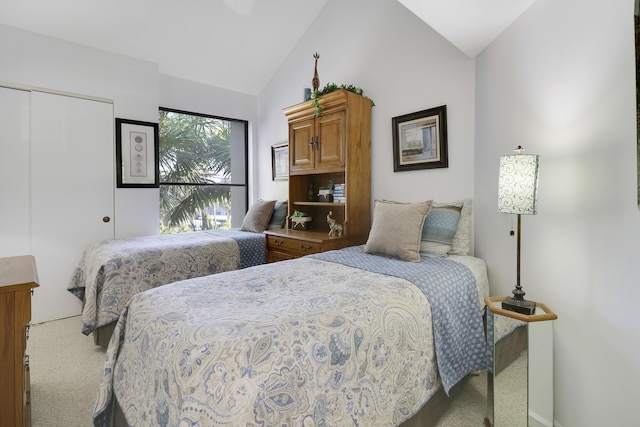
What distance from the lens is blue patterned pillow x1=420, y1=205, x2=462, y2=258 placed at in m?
2.20

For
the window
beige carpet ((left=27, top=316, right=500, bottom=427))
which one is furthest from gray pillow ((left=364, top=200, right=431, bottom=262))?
the window

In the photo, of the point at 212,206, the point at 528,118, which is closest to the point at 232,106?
the point at 212,206

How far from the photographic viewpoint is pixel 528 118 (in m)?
1.82

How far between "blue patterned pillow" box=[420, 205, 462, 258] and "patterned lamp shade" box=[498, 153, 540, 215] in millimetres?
649

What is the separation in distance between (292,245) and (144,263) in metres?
1.24

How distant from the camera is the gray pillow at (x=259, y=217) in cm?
366

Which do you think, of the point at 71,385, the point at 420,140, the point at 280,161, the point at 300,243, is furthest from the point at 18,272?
the point at 280,161

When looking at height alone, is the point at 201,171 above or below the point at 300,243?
above

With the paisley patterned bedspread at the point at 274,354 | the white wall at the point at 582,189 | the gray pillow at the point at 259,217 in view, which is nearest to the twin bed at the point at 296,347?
the paisley patterned bedspread at the point at 274,354

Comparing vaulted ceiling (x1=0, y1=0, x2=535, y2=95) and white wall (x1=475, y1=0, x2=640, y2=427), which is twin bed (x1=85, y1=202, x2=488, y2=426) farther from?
vaulted ceiling (x1=0, y1=0, x2=535, y2=95)

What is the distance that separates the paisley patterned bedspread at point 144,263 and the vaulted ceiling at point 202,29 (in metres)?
2.04

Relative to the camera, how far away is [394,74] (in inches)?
113

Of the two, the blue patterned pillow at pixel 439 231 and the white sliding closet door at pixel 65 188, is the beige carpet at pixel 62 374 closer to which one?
the white sliding closet door at pixel 65 188

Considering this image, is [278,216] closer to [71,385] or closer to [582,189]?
[71,385]
